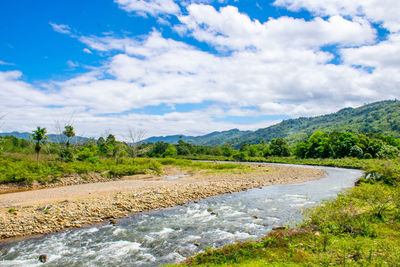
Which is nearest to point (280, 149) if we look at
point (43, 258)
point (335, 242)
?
point (335, 242)

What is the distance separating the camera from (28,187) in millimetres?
30500

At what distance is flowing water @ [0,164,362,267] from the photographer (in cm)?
1087

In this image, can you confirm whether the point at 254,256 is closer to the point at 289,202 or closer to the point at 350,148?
the point at 289,202

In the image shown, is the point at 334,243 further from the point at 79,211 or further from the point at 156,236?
the point at 79,211

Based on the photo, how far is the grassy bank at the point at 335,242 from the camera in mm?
8062

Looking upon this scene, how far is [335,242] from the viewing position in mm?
9383

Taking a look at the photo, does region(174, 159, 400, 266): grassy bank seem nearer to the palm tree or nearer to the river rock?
the river rock

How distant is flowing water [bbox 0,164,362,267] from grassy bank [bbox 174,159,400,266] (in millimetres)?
2673

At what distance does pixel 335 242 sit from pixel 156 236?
8.94 metres

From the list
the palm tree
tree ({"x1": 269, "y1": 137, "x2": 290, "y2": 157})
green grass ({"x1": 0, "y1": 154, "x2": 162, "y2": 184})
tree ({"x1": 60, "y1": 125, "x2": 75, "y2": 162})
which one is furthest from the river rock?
tree ({"x1": 269, "y1": 137, "x2": 290, "y2": 157})

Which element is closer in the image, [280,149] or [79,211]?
[79,211]

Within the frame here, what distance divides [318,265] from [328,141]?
259ft

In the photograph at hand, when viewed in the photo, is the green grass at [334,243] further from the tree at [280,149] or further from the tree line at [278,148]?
the tree at [280,149]

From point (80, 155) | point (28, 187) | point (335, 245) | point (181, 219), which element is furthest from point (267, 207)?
point (80, 155)
